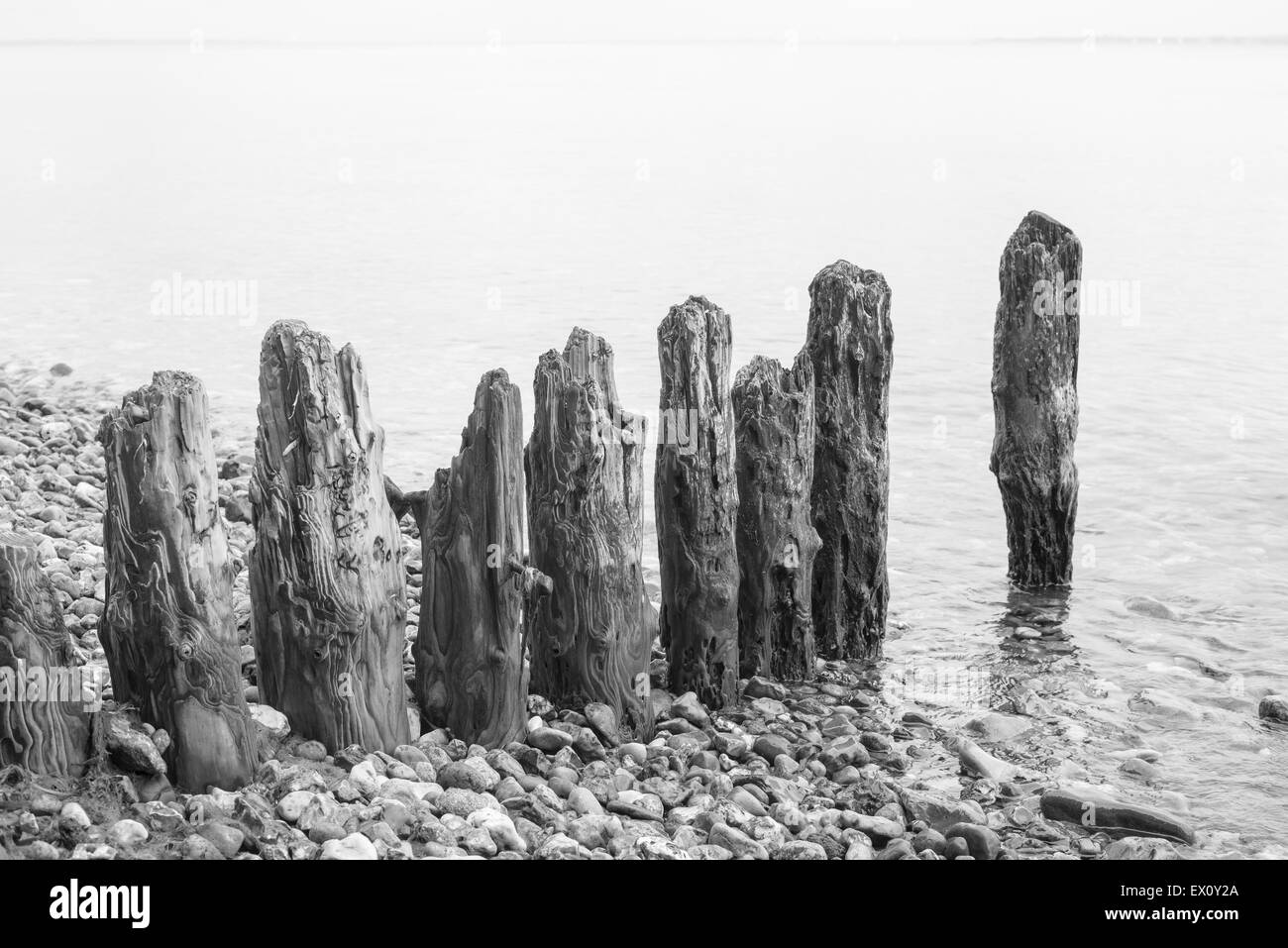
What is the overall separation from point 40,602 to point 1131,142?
54831 millimetres

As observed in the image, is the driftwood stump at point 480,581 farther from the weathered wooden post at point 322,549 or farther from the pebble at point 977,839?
the pebble at point 977,839

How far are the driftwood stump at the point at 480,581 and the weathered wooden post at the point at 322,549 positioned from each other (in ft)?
1.18

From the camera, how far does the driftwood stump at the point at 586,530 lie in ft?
26.0

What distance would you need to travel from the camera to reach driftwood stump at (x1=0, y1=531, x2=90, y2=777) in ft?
20.6

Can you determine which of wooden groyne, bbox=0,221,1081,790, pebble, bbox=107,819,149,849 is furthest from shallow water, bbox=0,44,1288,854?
pebble, bbox=107,819,149,849

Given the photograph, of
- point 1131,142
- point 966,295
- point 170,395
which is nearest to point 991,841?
point 170,395

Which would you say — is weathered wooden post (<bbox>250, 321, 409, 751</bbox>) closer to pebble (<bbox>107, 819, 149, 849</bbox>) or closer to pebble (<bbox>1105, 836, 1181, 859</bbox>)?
pebble (<bbox>107, 819, 149, 849</bbox>)

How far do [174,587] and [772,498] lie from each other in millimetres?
3799

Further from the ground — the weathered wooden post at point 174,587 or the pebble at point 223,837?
the weathered wooden post at point 174,587

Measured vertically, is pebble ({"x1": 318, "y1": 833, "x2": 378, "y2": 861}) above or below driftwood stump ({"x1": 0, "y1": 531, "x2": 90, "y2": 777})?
below

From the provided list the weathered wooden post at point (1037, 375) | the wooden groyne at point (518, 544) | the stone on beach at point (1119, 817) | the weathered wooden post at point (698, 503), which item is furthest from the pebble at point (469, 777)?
the weathered wooden post at point (1037, 375)

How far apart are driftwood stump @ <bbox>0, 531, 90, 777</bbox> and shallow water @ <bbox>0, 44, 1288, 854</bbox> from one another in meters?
5.65
